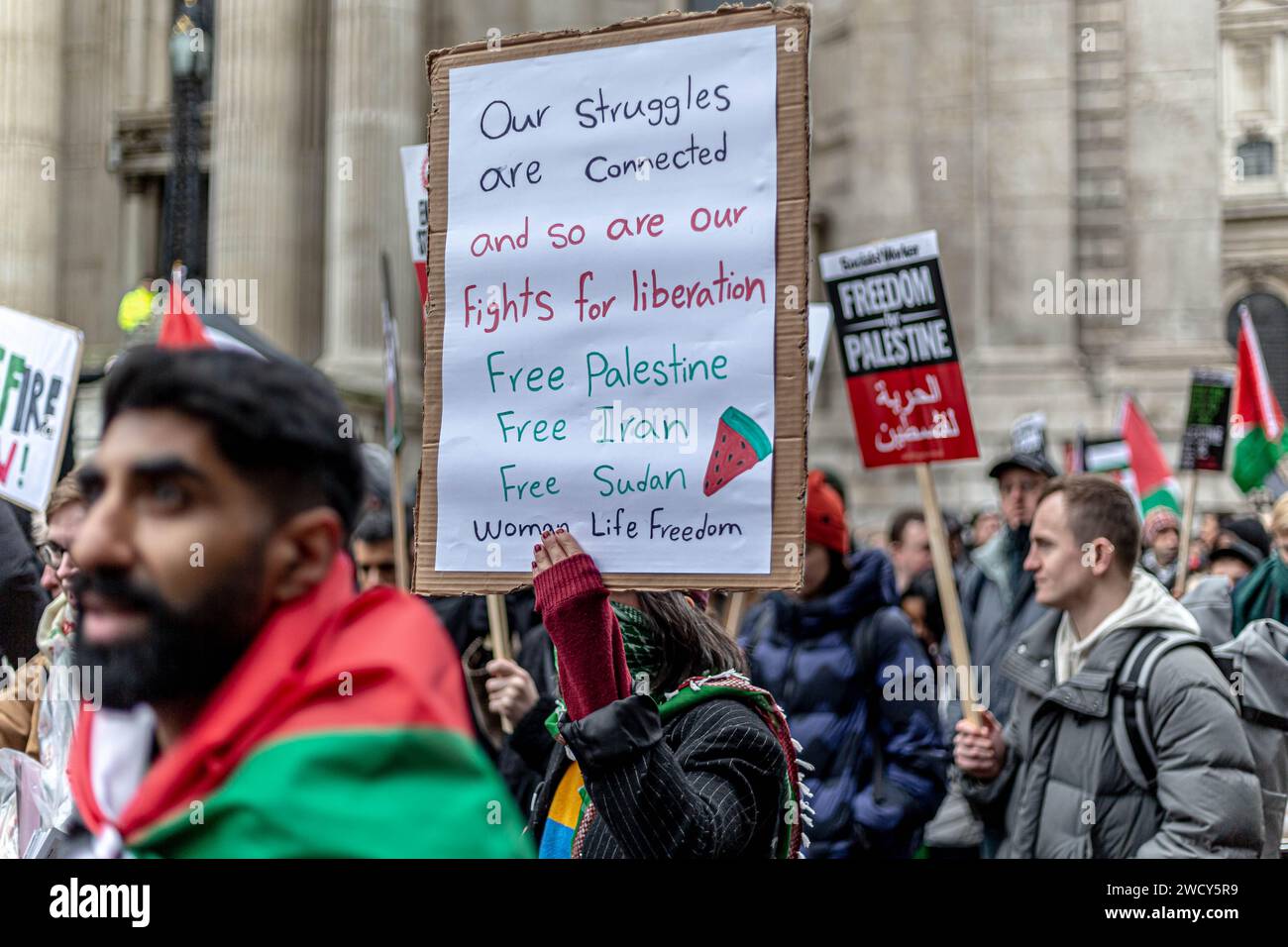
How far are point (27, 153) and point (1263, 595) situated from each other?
54.9ft

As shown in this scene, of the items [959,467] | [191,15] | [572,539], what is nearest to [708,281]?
[572,539]

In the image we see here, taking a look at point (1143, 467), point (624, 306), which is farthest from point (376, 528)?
point (1143, 467)

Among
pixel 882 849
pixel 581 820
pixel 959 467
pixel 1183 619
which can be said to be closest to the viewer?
pixel 581 820

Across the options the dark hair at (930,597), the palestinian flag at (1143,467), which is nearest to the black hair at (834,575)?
the dark hair at (930,597)

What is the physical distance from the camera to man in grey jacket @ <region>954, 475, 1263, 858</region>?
13.1ft

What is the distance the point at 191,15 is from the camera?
23109 millimetres

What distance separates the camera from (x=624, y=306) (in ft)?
11.1

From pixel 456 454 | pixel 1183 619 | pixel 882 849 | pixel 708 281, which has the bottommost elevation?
pixel 882 849

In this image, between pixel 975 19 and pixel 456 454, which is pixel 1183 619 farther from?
pixel 975 19

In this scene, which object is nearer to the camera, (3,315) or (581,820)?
(581,820)

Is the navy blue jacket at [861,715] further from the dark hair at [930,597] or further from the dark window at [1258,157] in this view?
the dark window at [1258,157]

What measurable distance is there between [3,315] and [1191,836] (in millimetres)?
3585

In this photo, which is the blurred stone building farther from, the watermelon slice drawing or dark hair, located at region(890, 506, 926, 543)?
the watermelon slice drawing

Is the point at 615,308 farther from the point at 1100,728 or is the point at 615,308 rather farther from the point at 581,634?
the point at 1100,728
